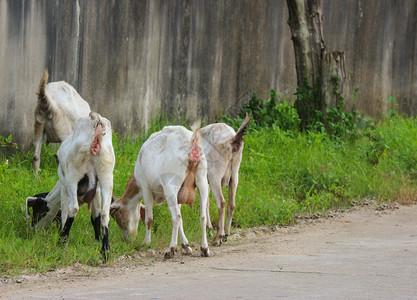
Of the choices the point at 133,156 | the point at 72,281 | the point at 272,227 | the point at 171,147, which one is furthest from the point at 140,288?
the point at 133,156

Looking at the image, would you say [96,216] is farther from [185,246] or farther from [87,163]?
[185,246]

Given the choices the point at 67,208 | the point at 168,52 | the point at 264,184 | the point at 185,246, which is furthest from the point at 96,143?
the point at 168,52

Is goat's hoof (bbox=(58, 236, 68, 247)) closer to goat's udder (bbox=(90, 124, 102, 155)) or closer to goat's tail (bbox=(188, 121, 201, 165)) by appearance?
goat's udder (bbox=(90, 124, 102, 155))

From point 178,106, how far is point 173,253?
4.68m

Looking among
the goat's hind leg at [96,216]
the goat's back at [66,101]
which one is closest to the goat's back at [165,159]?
the goat's hind leg at [96,216]

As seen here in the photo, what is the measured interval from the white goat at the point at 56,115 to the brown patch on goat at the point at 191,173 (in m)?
2.23

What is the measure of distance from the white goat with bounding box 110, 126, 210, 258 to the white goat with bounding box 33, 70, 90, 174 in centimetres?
178

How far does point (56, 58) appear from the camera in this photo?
9.20 meters

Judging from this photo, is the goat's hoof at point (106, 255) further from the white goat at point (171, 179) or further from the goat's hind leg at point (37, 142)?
the goat's hind leg at point (37, 142)

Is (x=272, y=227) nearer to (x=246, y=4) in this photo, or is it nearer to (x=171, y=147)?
(x=171, y=147)

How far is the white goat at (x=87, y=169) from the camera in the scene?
6.12 meters

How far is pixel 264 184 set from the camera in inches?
356

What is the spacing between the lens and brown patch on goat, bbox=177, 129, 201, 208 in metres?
6.50

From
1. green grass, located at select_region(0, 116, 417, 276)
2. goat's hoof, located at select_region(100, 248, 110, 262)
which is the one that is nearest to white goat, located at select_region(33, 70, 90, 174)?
green grass, located at select_region(0, 116, 417, 276)
